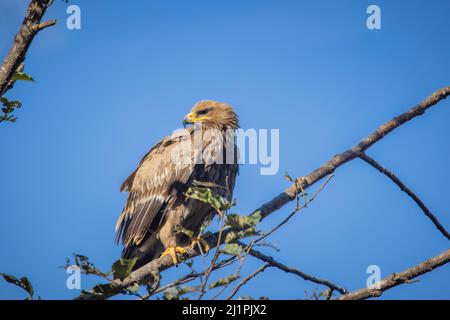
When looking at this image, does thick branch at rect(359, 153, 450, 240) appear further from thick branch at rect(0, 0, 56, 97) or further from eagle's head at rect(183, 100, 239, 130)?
thick branch at rect(0, 0, 56, 97)

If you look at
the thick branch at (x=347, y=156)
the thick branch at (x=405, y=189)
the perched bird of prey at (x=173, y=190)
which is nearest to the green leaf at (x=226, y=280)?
the thick branch at (x=347, y=156)

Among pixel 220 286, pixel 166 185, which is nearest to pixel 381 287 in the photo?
pixel 220 286

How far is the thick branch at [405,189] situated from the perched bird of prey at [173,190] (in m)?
2.18

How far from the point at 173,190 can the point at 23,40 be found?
374 centimetres

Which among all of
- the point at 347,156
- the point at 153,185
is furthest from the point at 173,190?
the point at 347,156

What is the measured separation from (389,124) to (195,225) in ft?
9.67

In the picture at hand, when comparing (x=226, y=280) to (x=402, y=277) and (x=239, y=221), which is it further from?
(x=402, y=277)

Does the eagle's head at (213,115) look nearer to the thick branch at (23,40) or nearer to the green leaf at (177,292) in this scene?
the thick branch at (23,40)

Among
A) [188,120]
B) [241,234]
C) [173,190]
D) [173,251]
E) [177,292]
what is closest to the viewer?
[177,292]

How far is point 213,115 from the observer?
334 inches

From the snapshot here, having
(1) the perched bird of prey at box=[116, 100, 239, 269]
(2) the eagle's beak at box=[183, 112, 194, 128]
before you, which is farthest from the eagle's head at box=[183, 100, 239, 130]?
(1) the perched bird of prey at box=[116, 100, 239, 269]

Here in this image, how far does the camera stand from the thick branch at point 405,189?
17.2 ft

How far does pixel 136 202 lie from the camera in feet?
25.4
